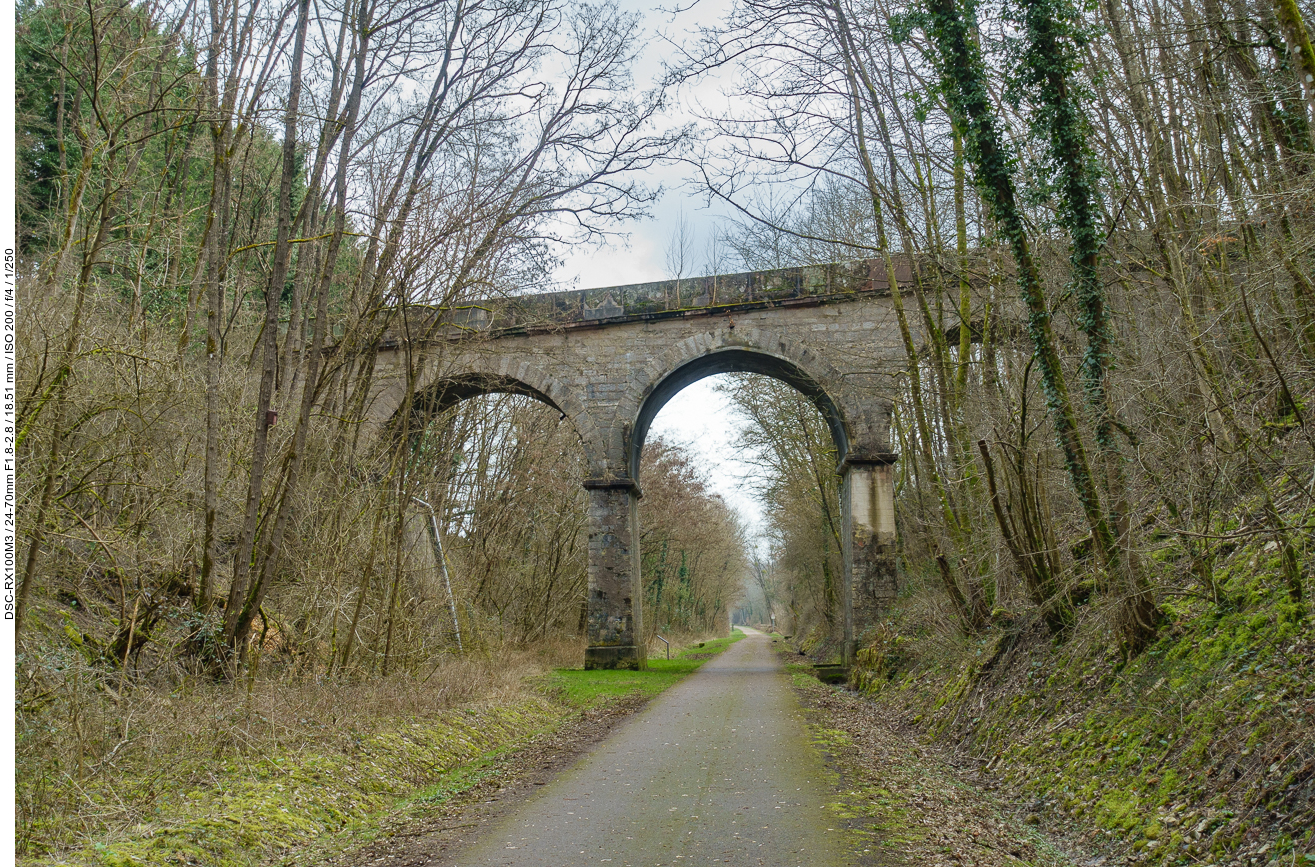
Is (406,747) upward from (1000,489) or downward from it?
downward

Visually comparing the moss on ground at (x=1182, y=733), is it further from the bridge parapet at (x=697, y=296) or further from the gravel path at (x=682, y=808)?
the bridge parapet at (x=697, y=296)

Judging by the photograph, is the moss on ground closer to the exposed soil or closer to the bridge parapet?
the exposed soil

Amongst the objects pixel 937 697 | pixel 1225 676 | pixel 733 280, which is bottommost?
pixel 937 697

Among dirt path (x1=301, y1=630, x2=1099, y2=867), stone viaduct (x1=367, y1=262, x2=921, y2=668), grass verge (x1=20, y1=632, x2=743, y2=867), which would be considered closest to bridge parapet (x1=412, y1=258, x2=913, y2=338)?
stone viaduct (x1=367, y1=262, x2=921, y2=668)

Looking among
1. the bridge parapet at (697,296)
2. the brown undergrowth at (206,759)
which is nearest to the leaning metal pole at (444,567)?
the brown undergrowth at (206,759)

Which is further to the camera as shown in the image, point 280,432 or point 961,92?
point 280,432

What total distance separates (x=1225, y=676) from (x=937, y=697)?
478 centimetres

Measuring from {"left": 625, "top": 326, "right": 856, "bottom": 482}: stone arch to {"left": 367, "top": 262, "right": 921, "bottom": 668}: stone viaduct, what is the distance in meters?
0.03

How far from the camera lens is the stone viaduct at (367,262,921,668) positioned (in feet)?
52.5

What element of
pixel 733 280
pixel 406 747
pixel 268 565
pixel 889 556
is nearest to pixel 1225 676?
pixel 406 747

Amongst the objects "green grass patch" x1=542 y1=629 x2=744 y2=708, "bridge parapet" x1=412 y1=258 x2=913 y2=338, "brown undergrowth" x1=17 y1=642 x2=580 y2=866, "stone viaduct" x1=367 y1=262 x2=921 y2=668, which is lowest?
"green grass patch" x1=542 y1=629 x2=744 y2=708

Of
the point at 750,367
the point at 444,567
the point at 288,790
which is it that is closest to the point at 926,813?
the point at 288,790

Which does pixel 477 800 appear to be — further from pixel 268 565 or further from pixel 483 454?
pixel 483 454

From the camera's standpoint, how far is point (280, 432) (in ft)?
30.2
